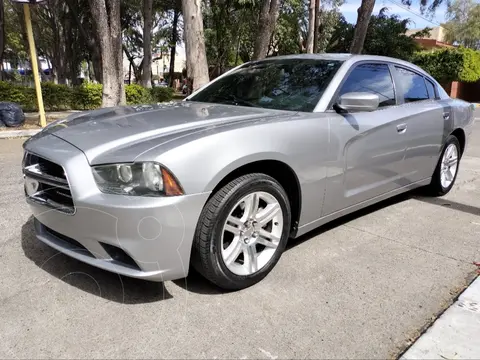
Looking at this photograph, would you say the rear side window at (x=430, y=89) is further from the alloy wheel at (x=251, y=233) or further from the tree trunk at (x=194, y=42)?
the tree trunk at (x=194, y=42)

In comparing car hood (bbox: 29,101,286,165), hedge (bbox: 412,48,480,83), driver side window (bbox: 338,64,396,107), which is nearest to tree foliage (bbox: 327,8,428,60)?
hedge (bbox: 412,48,480,83)

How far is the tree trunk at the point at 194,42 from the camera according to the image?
8.80 meters

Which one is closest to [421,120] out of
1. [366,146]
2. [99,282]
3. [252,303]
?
[366,146]

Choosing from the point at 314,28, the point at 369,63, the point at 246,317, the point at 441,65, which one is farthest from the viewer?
the point at 441,65

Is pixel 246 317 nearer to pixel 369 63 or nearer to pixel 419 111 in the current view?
pixel 369 63

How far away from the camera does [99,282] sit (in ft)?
9.07

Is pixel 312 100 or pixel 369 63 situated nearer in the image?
pixel 312 100

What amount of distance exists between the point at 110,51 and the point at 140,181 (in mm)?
9101

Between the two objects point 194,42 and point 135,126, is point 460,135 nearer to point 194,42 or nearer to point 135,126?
point 135,126

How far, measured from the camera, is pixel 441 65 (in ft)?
87.3

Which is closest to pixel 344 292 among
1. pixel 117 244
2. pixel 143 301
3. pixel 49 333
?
pixel 143 301

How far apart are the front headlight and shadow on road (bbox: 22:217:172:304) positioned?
765 millimetres

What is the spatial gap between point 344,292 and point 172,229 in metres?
1.29

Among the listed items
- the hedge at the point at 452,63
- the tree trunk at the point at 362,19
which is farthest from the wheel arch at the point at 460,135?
the hedge at the point at 452,63
